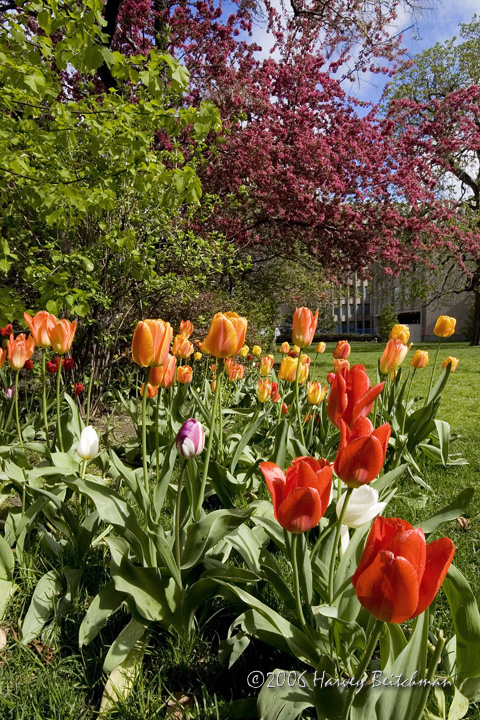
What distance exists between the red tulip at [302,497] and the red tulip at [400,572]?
6.7 inches

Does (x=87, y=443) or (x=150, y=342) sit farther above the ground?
(x=150, y=342)

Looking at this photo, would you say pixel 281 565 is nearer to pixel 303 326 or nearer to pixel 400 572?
pixel 303 326

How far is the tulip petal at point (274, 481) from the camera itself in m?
0.92

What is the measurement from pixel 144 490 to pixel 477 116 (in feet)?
70.4

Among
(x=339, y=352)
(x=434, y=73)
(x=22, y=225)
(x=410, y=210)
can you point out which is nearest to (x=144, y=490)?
(x=339, y=352)

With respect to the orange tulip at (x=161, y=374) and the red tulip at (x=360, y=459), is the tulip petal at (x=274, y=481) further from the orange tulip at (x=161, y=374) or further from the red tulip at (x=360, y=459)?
the orange tulip at (x=161, y=374)

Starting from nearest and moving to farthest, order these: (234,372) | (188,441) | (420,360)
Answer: (188,441)
(420,360)
(234,372)

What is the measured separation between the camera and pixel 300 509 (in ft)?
2.88

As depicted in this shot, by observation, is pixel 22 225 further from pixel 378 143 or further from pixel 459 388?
pixel 378 143

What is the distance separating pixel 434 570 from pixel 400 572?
0.08m

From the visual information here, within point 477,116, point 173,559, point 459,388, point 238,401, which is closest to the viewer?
point 173,559

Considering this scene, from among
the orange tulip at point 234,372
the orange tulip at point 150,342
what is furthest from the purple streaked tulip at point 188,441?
the orange tulip at point 234,372

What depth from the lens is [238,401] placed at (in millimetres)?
4301

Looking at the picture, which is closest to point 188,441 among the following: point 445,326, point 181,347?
point 181,347
